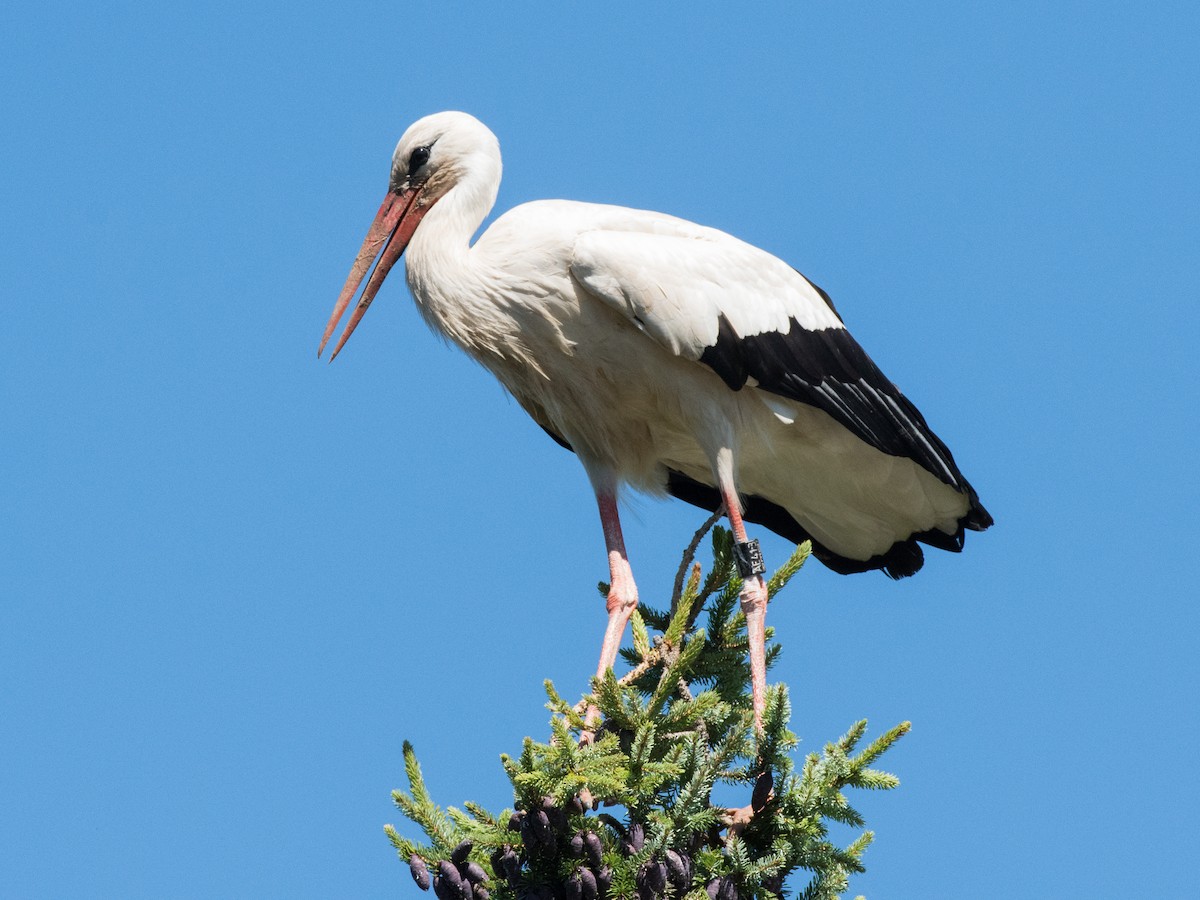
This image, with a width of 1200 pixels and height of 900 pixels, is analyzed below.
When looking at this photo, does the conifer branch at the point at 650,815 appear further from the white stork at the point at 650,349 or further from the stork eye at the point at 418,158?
the stork eye at the point at 418,158

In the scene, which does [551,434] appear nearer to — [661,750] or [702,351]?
[702,351]

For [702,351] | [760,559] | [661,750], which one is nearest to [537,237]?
[702,351]

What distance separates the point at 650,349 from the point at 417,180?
4.89 feet

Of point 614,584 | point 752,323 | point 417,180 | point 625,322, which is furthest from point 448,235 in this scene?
point 614,584

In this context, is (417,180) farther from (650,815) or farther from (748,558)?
(650,815)

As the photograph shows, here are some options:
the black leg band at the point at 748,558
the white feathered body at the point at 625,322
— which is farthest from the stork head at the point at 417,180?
the black leg band at the point at 748,558

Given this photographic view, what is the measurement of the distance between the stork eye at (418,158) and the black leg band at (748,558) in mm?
2316

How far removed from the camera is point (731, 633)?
6328mm

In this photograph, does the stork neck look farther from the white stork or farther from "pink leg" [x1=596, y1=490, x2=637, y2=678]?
"pink leg" [x1=596, y1=490, x2=637, y2=678]

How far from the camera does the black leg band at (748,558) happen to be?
6.44 meters

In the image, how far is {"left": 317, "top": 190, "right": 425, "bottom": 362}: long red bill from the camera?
24.1 feet

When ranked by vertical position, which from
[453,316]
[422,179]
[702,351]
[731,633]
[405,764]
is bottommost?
[405,764]

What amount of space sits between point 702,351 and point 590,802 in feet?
7.11

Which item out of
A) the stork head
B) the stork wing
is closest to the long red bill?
the stork head
